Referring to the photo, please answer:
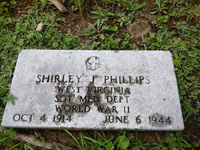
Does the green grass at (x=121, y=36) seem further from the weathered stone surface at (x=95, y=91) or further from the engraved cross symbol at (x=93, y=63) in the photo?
the engraved cross symbol at (x=93, y=63)

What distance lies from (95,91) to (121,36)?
116 centimetres

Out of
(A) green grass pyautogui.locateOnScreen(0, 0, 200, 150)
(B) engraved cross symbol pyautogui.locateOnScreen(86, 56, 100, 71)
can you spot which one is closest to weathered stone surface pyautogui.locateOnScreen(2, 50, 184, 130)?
(B) engraved cross symbol pyautogui.locateOnScreen(86, 56, 100, 71)

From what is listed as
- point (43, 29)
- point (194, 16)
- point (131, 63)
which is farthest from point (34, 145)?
point (194, 16)

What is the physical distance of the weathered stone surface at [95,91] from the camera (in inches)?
70.4

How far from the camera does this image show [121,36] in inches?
103

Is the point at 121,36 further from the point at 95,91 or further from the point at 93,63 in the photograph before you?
the point at 95,91

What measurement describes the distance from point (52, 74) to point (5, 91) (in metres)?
0.71

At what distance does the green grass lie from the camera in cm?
210

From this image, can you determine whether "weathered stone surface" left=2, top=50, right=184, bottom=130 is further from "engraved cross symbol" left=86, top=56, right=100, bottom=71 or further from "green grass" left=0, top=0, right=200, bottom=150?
"green grass" left=0, top=0, right=200, bottom=150

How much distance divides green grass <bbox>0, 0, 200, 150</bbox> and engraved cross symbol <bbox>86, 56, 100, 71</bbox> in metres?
0.40

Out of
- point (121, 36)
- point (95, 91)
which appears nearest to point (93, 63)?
point (95, 91)

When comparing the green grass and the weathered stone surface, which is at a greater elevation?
the green grass

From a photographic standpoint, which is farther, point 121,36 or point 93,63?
point 121,36

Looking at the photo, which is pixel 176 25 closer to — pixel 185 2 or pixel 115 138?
pixel 185 2
